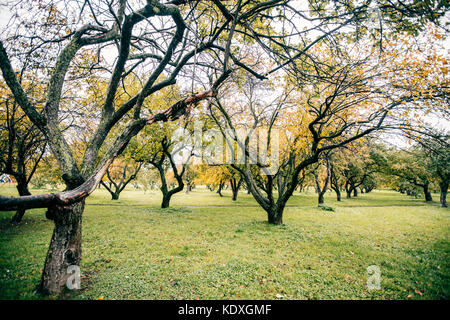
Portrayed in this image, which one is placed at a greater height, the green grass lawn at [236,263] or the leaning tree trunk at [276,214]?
the leaning tree trunk at [276,214]

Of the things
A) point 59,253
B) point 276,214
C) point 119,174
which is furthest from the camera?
point 119,174

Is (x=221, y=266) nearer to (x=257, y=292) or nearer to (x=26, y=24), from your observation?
A: (x=257, y=292)

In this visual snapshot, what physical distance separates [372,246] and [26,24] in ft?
43.7

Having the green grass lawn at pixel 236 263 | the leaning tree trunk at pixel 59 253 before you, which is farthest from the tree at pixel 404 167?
the leaning tree trunk at pixel 59 253

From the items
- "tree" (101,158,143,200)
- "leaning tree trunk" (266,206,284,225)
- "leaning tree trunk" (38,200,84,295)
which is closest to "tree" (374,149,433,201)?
"leaning tree trunk" (266,206,284,225)

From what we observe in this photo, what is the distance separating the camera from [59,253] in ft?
13.0

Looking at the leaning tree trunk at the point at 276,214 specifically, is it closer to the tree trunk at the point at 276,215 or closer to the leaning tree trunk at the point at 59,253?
the tree trunk at the point at 276,215

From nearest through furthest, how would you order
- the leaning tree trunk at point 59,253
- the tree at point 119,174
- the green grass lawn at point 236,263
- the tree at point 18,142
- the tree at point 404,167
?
the leaning tree trunk at point 59,253
the green grass lawn at point 236,263
the tree at point 18,142
the tree at point 119,174
the tree at point 404,167

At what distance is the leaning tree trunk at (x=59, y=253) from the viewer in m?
3.92

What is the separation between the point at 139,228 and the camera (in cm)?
998

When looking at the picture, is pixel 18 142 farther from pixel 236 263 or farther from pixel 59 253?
pixel 236 263

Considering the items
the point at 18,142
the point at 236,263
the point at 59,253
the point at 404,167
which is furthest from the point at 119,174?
the point at 404,167

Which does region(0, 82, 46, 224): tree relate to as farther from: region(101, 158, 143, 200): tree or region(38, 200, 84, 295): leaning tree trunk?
region(101, 158, 143, 200): tree

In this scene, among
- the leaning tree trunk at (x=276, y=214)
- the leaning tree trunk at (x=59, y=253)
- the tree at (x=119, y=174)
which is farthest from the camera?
the tree at (x=119, y=174)
